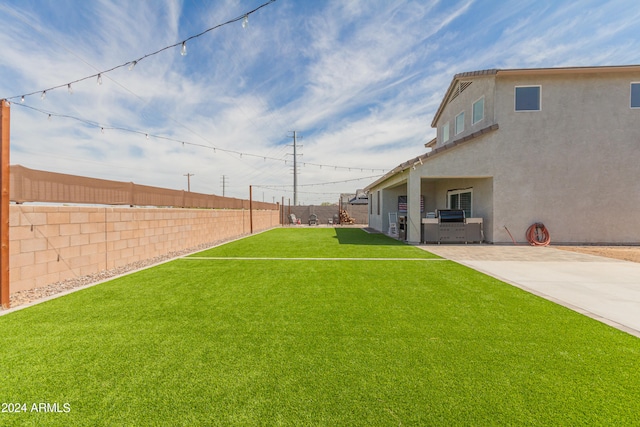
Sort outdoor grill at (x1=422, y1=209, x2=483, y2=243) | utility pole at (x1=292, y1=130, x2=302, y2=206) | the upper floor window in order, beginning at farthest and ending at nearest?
utility pole at (x1=292, y1=130, x2=302, y2=206)
the upper floor window
outdoor grill at (x1=422, y1=209, x2=483, y2=243)

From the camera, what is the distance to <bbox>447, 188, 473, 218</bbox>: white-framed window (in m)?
10.8

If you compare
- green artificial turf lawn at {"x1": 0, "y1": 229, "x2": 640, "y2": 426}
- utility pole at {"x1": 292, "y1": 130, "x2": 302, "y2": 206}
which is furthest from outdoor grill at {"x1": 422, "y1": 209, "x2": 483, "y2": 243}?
utility pole at {"x1": 292, "y1": 130, "x2": 302, "y2": 206}

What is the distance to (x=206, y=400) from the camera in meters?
1.78

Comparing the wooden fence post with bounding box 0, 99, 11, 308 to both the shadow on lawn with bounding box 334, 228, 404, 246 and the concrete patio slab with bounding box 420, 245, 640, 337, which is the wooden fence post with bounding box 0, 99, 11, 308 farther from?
the shadow on lawn with bounding box 334, 228, 404, 246

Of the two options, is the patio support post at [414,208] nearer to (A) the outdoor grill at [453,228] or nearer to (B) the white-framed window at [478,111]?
(A) the outdoor grill at [453,228]

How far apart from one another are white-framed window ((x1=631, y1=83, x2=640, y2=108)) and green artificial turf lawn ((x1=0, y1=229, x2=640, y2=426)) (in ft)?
35.8

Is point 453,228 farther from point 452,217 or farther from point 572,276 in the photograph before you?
point 572,276

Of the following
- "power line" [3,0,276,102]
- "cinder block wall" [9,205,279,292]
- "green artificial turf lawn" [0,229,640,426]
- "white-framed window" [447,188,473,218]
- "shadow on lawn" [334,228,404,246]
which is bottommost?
"green artificial turf lawn" [0,229,640,426]

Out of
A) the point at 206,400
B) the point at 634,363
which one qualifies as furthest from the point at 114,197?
the point at 634,363

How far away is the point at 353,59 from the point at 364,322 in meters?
9.43

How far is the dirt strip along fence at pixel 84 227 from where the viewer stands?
13.5 ft

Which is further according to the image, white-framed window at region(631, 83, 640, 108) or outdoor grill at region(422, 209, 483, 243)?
outdoor grill at region(422, 209, 483, 243)

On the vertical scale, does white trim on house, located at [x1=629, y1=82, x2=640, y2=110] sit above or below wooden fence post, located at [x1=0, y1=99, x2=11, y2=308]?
above

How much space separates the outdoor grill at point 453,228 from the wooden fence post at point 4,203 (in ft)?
33.5
